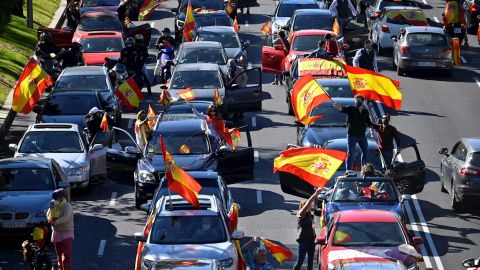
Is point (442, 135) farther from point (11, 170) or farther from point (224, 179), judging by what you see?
point (11, 170)

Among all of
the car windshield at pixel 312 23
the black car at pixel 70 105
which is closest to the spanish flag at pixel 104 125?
the black car at pixel 70 105

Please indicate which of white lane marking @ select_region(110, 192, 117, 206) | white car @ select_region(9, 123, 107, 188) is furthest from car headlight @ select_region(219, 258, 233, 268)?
white car @ select_region(9, 123, 107, 188)

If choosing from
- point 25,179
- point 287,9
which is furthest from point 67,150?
point 287,9

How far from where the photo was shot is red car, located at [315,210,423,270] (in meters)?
20.5

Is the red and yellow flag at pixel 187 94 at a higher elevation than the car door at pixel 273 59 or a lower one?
higher

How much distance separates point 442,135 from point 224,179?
8931 mm

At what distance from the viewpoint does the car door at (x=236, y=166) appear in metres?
27.0

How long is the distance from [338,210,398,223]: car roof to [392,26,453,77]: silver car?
17931mm

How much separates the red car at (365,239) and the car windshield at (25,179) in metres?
6.50

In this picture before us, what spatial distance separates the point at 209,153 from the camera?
90.2 ft

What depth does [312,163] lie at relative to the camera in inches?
963

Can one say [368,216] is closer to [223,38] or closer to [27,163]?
[27,163]

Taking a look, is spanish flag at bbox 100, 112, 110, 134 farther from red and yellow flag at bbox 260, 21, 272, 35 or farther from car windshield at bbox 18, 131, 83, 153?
red and yellow flag at bbox 260, 21, 272, 35

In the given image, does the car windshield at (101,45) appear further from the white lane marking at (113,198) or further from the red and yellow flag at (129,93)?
the white lane marking at (113,198)
